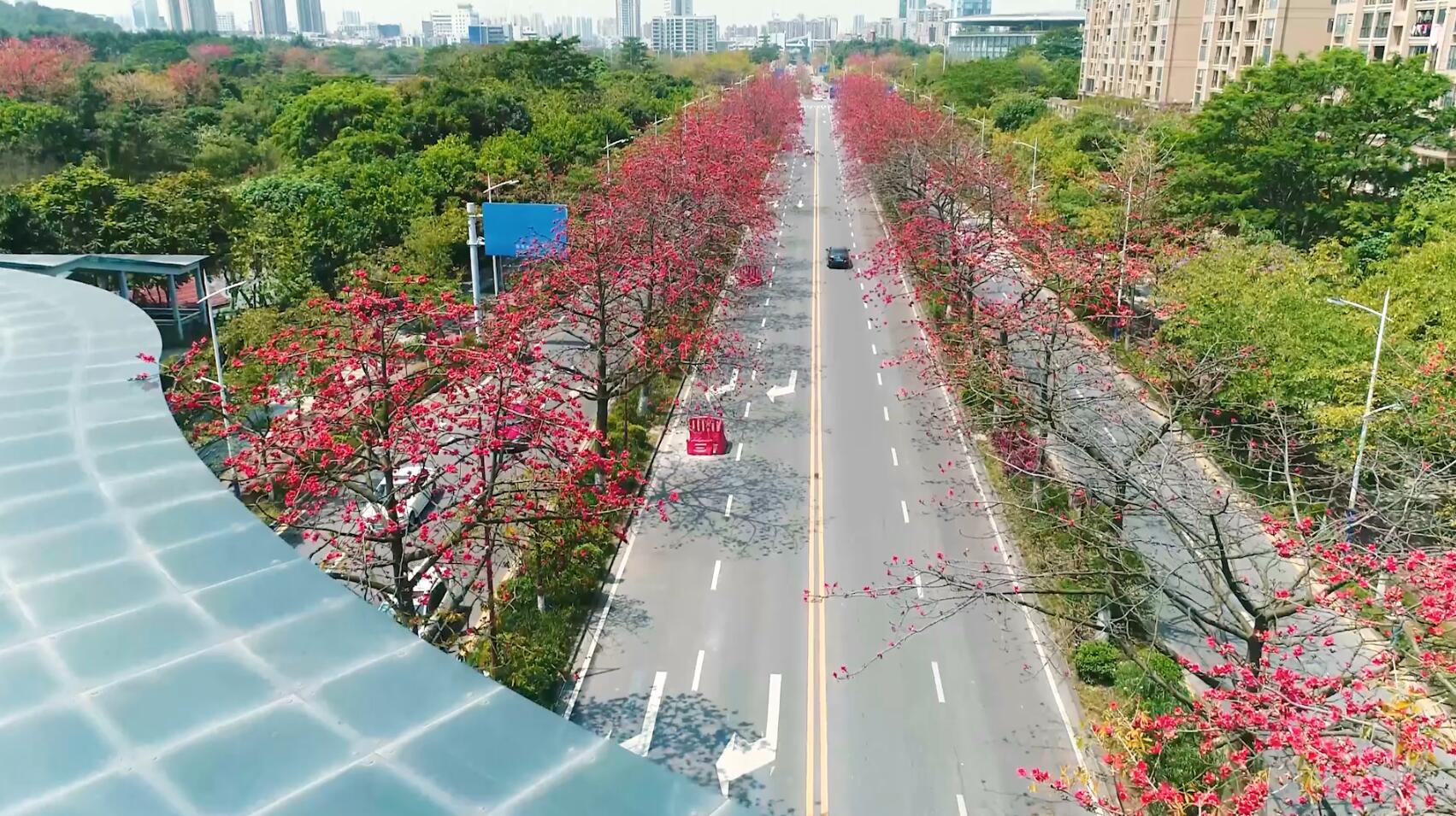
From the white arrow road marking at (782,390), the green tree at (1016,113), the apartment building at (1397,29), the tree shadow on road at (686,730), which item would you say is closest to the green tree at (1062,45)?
the green tree at (1016,113)

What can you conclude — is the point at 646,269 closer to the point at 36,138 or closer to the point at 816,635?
the point at 816,635

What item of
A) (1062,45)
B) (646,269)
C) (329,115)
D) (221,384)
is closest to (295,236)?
(646,269)

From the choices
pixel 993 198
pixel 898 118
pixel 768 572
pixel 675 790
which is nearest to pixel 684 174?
pixel 993 198

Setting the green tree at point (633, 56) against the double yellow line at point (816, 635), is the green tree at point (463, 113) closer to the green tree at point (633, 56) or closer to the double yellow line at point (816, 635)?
the double yellow line at point (816, 635)

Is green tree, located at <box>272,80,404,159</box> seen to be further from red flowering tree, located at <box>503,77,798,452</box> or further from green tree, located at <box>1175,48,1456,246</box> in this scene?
green tree, located at <box>1175,48,1456,246</box>

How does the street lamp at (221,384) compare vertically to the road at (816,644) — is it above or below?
above

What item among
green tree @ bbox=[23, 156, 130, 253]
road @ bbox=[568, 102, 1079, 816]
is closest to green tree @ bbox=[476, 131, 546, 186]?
green tree @ bbox=[23, 156, 130, 253]
